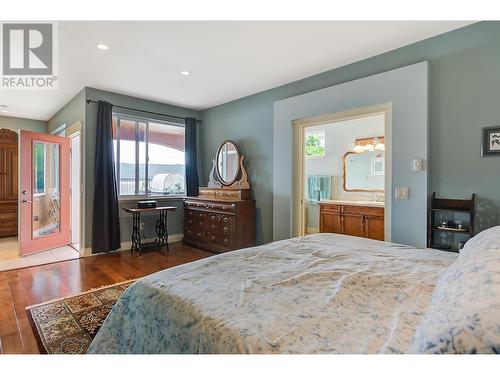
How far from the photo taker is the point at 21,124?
6.39m

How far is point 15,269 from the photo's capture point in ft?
12.0

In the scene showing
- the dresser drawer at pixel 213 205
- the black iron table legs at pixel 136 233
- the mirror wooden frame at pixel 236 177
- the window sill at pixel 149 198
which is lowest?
the black iron table legs at pixel 136 233

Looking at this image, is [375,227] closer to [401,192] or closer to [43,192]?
[401,192]

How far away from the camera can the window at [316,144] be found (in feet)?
20.5

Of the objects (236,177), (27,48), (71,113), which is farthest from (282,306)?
(71,113)

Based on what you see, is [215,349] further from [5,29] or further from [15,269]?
[15,269]

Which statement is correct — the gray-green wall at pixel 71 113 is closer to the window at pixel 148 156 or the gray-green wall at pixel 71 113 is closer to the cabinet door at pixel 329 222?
the window at pixel 148 156

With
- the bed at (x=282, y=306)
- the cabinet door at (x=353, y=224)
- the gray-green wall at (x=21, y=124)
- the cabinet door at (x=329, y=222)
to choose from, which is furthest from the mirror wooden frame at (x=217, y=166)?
the gray-green wall at (x=21, y=124)

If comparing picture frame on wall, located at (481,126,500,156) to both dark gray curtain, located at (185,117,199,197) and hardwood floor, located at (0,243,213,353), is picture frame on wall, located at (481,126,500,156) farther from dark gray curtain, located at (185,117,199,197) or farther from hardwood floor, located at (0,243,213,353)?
dark gray curtain, located at (185,117,199,197)

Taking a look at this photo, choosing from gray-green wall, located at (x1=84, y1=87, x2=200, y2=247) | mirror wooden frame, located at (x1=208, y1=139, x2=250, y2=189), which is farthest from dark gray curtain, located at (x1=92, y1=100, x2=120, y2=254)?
mirror wooden frame, located at (x1=208, y1=139, x2=250, y2=189)

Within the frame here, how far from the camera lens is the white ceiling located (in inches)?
101

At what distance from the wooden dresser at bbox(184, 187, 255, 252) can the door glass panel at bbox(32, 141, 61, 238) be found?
2.26m

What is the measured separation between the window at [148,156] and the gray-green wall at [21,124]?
3.35 metres

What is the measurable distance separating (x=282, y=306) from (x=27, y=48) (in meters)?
3.46
